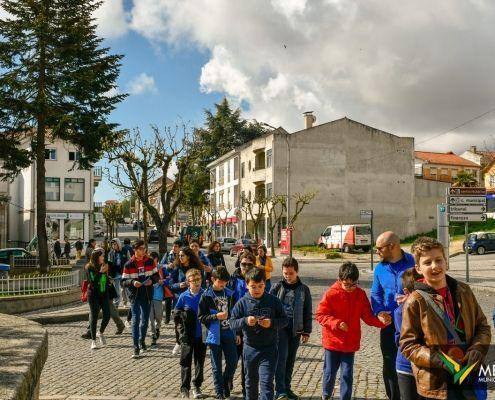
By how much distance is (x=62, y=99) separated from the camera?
23422 mm

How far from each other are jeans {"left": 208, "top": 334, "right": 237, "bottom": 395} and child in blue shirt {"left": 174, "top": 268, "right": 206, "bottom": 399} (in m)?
0.32

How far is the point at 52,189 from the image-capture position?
A: 4828 centimetres

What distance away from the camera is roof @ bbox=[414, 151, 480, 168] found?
3741 inches

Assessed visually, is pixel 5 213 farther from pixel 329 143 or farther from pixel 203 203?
pixel 203 203

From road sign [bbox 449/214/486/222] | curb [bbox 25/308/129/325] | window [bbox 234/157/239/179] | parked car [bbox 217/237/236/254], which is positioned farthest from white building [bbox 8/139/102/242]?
curb [bbox 25/308/129/325]

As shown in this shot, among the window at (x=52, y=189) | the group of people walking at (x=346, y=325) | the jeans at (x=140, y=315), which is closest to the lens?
the group of people walking at (x=346, y=325)

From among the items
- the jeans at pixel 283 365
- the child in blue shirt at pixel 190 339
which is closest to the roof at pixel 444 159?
the child in blue shirt at pixel 190 339

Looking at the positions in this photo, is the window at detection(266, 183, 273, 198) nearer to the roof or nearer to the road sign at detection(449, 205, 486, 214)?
the road sign at detection(449, 205, 486, 214)

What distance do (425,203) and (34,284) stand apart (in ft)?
147

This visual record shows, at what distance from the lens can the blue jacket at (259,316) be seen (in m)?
5.88

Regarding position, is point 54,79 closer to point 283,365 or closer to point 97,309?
point 97,309

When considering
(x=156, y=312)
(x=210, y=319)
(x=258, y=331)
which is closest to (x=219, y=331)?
(x=210, y=319)

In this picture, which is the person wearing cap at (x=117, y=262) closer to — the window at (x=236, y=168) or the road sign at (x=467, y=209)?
the road sign at (x=467, y=209)

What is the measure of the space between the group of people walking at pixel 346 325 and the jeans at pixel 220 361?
0.5 inches
